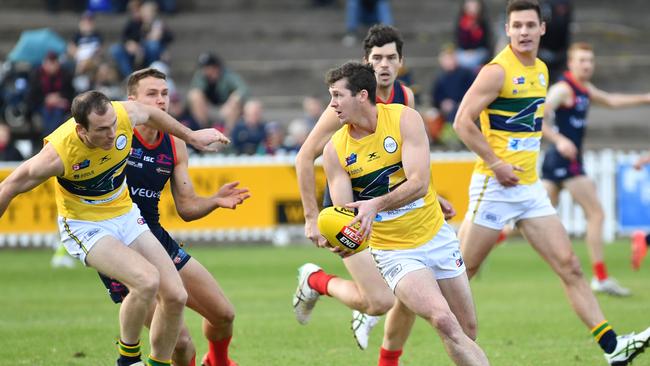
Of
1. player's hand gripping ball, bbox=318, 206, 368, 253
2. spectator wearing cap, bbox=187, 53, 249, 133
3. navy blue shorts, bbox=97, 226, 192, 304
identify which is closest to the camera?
player's hand gripping ball, bbox=318, 206, 368, 253

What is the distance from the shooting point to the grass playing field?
9883 mm

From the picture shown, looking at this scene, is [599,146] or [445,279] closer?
[445,279]

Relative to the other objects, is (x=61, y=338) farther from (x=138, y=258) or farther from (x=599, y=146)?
(x=599, y=146)

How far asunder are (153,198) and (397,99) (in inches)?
79.8

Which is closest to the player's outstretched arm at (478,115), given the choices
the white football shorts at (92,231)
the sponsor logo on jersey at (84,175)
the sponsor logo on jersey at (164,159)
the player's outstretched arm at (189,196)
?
the player's outstretched arm at (189,196)

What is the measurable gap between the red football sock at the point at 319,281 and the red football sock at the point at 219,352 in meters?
0.95

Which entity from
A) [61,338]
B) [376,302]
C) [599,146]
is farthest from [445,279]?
[599,146]

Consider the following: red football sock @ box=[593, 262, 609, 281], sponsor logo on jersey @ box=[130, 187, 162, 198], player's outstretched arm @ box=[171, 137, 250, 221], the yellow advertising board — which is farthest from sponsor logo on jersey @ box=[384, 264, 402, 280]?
the yellow advertising board

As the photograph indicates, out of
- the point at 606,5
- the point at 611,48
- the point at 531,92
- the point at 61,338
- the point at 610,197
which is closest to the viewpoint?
the point at 531,92

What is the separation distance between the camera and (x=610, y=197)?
19328 mm

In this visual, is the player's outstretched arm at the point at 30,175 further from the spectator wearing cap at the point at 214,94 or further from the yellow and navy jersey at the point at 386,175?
the spectator wearing cap at the point at 214,94

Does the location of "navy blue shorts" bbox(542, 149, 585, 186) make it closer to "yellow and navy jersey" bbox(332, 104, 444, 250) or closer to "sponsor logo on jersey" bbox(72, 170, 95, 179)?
"yellow and navy jersey" bbox(332, 104, 444, 250)

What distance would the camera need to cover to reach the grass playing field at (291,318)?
988 centimetres

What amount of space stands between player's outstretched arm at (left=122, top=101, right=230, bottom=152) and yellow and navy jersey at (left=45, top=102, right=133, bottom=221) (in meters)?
0.09
